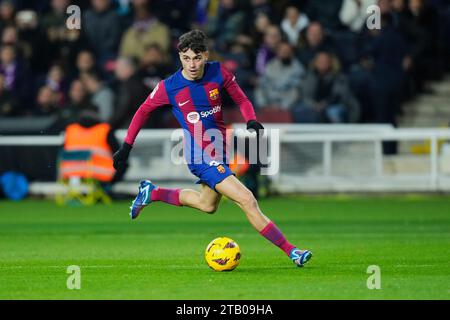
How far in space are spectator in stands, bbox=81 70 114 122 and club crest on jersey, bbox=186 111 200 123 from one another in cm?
1105

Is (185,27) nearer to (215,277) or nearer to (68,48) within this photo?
(68,48)

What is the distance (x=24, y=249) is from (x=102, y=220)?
4075 mm

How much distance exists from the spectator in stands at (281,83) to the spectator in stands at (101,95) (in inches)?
109

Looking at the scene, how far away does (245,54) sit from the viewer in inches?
898

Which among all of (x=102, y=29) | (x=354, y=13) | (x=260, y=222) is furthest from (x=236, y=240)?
(x=102, y=29)

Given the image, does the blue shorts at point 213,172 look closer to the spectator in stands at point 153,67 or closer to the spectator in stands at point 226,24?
the spectator in stands at point 153,67

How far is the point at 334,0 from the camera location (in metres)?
23.1

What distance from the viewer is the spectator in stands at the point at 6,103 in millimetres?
22641

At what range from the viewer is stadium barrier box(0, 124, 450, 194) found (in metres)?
21.1

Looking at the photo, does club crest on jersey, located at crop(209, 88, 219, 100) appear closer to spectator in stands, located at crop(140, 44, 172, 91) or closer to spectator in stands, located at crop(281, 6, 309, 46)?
spectator in stands, located at crop(140, 44, 172, 91)

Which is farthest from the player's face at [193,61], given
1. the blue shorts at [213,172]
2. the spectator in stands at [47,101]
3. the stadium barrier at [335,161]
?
the spectator in stands at [47,101]

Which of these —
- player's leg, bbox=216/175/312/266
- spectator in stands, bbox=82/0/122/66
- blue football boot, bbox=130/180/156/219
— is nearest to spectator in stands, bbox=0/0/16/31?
spectator in stands, bbox=82/0/122/66
